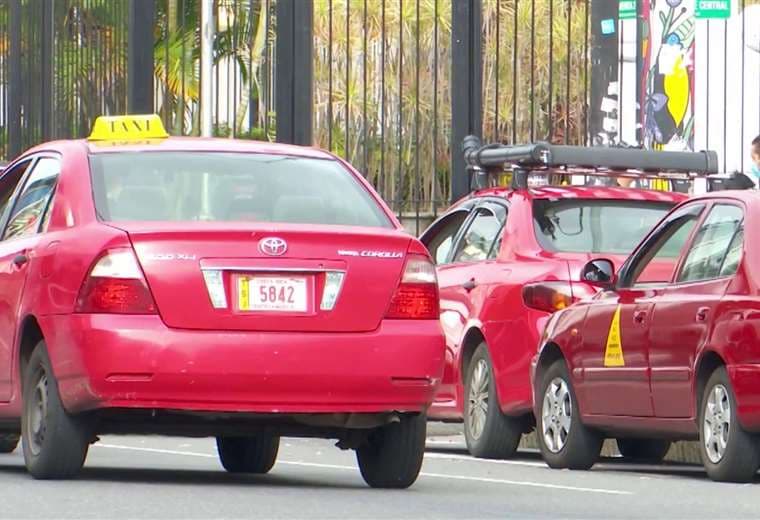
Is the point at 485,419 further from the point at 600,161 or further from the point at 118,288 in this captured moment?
the point at 118,288

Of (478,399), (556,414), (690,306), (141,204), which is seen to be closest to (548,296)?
(556,414)

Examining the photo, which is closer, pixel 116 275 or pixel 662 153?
pixel 116 275

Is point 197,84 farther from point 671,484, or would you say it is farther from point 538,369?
point 671,484

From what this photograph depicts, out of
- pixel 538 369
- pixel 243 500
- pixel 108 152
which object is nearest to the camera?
pixel 243 500

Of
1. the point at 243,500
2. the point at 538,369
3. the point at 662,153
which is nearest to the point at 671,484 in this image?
the point at 538,369

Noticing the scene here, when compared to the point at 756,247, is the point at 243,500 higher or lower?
lower

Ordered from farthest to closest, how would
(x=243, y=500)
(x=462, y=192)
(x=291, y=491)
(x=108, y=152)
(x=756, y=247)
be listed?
(x=462, y=192) → (x=756, y=247) → (x=108, y=152) → (x=291, y=491) → (x=243, y=500)

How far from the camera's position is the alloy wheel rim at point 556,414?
12.8m

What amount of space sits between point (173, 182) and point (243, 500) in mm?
1689

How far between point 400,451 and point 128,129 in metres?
2.10

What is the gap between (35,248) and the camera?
10.2 metres

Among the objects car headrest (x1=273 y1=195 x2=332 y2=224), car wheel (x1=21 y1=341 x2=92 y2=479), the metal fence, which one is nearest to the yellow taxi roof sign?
car headrest (x1=273 y1=195 x2=332 y2=224)

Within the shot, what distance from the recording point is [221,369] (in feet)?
30.9

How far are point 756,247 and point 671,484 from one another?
47.0 inches
